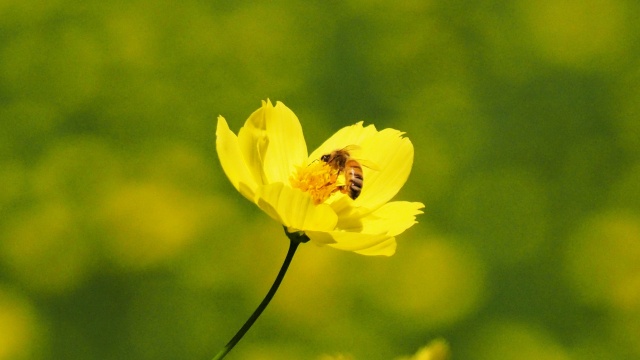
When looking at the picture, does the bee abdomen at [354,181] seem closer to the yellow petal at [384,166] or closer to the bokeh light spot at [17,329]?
the yellow petal at [384,166]

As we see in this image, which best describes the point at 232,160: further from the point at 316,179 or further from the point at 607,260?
the point at 607,260

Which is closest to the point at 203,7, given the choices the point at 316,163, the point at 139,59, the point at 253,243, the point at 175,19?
the point at 175,19

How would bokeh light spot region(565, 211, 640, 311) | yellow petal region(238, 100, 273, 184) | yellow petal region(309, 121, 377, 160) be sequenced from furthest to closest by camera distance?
Answer: bokeh light spot region(565, 211, 640, 311) → yellow petal region(309, 121, 377, 160) → yellow petal region(238, 100, 273, 184)

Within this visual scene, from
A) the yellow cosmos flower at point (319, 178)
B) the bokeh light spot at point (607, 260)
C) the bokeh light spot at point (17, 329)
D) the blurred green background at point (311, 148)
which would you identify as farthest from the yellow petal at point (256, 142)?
the bokeh light spot at point (607, 260)

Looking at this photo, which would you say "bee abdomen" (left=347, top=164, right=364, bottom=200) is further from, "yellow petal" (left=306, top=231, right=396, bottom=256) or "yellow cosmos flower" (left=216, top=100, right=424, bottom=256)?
"yellow petal" (left=306, top=231, right=396, bottom=256)

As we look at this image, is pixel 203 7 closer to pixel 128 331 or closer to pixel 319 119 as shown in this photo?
pixel 319 119

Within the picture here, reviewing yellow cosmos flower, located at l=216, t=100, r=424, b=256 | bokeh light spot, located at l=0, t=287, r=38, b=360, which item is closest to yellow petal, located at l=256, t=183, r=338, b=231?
yellow cosmos flower, located at l=216, t=100, r=424, b=256
